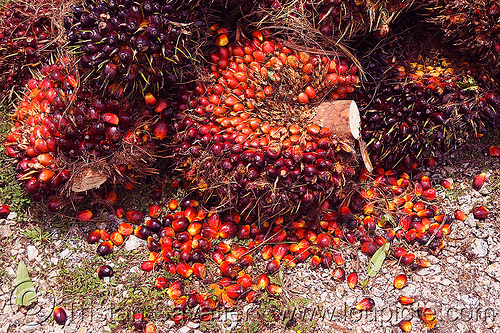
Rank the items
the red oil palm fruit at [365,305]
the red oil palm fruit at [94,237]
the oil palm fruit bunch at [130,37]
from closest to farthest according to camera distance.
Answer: the oil palm fruit bunch at [130,37] < the red oil palm fruit at [365,305] < the red oil palm fruit at [94,237]

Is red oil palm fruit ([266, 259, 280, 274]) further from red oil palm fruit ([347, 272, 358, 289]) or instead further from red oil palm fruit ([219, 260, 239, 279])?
red oil palm fruit ([347, 272, 358, 289])

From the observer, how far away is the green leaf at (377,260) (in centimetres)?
296

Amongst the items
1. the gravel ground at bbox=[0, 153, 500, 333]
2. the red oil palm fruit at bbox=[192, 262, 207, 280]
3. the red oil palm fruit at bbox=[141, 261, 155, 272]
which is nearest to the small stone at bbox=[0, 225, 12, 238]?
the gravel ground at bbox=[0, 153, 500, 333]

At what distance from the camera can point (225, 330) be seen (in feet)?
8.79

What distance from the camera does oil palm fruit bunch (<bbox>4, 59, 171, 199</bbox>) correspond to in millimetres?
2750

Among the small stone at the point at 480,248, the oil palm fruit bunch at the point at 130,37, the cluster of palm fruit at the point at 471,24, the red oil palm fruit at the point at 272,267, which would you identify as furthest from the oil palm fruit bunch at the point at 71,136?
the small stone at the point at 480,248

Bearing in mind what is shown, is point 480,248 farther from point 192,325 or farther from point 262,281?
point 192,325

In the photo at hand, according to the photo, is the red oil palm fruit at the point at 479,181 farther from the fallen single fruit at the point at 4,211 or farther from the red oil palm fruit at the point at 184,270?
the fallen single fruit at the point at 4,211

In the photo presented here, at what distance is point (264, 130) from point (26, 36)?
2065mm

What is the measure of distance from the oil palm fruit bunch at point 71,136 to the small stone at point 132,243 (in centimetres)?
50

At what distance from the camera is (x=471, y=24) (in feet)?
9.22

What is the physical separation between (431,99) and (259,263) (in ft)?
5.74

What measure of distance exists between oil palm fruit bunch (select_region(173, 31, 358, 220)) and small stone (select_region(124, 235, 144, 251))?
2.12ft

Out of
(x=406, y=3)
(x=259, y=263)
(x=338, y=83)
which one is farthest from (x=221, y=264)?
(x=406, y=3)
